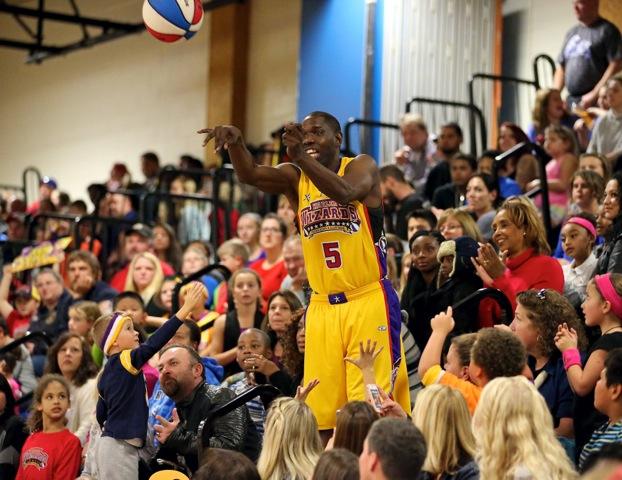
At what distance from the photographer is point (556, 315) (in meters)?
5.96

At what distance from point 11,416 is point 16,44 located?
11991 millimetres

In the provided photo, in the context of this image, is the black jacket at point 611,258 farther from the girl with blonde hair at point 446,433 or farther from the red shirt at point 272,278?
the red shirt at point 272,278

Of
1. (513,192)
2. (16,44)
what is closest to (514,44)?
(513,192)

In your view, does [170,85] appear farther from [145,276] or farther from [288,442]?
[288,442]

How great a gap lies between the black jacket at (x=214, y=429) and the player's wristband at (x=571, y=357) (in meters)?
1.83

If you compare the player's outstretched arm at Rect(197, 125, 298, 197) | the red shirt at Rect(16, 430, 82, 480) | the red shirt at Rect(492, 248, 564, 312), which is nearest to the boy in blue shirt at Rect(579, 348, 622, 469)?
the red shirt at Rect(492, 248, 564, 312)

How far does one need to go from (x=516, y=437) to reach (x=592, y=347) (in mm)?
1483

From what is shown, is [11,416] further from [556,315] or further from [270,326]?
[556,315]

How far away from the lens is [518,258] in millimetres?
7008

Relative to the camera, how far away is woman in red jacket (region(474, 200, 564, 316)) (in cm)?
685

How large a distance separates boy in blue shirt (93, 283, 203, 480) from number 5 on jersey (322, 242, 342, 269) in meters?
1.03

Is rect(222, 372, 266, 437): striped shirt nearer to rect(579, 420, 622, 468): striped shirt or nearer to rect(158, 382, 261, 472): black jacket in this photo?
rect(158, 382, 261, 472): black jacket

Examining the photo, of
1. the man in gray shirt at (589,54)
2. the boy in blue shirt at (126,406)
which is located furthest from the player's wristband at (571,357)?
the man in gray shirt at (589,54)

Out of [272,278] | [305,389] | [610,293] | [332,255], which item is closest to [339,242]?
[332,255]
